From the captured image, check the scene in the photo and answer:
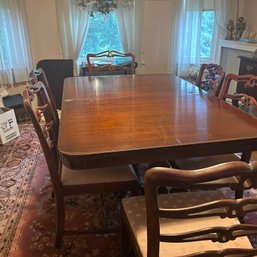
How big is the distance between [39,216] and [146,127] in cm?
109

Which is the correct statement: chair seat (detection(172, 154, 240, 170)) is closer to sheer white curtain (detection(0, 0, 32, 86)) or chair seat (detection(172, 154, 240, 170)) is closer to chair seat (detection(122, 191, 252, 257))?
chair seat (detection(122, 191, 252, 257))

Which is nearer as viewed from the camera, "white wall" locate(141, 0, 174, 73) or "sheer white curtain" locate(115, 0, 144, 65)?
"sheer white curtain" locate(115, 0, 144, 65)

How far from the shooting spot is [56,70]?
356 centimetres

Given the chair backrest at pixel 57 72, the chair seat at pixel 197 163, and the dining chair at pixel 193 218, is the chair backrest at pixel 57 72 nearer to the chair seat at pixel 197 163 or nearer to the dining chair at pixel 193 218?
the chair seat at pixel 197 163

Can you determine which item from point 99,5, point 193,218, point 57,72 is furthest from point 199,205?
point 99,5

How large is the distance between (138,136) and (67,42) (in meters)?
2.97

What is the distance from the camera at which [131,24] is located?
12.5 ft

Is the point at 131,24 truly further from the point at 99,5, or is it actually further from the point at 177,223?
the point at 177,223

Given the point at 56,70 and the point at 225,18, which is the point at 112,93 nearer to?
the point at 56,70

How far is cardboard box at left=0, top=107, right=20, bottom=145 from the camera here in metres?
2.86

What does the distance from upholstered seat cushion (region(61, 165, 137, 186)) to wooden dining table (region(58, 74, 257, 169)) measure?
30 centimetres

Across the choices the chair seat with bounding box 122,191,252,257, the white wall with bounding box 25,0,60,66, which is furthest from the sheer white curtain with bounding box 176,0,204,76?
the chair seat with bounding box 122,191,252,257

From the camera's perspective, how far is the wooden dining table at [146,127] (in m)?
1.11

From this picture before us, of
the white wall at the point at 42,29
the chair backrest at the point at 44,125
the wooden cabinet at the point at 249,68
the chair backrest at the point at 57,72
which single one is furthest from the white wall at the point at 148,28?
the chair backrest at the point at 44,125
